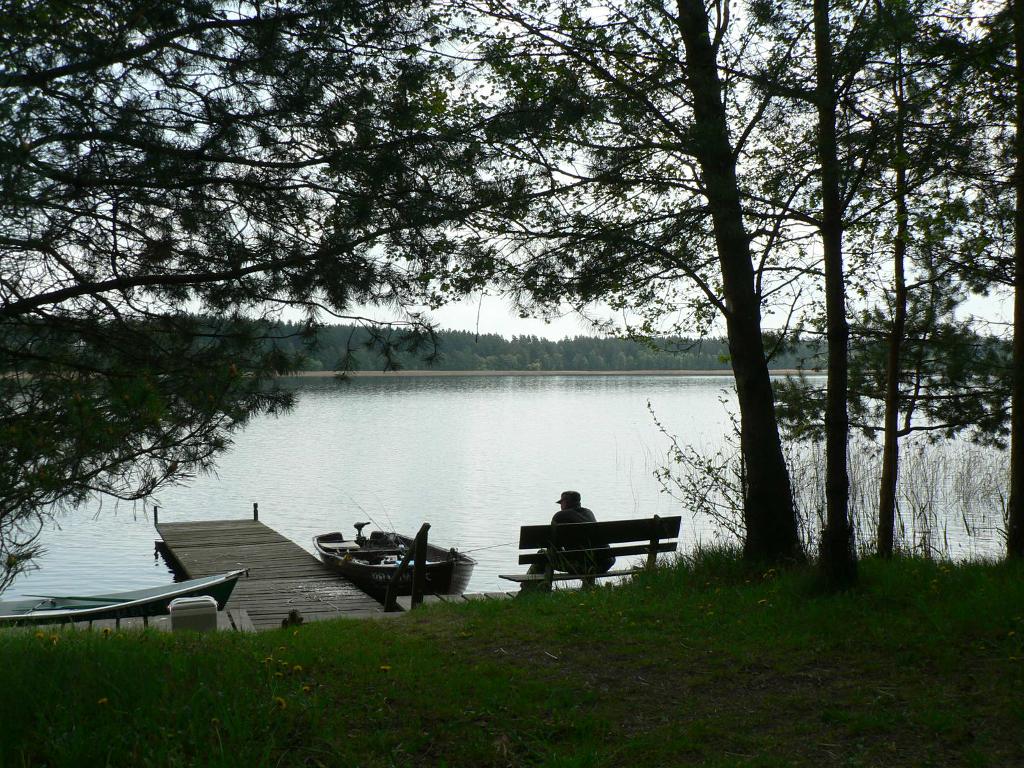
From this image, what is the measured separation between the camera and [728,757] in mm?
3615

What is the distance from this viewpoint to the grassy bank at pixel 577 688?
11.9 feet

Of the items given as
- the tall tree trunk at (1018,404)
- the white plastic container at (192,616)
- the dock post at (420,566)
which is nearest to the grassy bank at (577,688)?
the tall tree trunk at (1018,404)

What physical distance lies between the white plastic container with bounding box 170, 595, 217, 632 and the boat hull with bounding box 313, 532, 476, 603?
14.2ft

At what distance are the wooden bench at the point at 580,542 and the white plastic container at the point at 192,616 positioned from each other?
2.42m

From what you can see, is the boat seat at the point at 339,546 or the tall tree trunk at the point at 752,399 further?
the boat seat at the point at 339,546

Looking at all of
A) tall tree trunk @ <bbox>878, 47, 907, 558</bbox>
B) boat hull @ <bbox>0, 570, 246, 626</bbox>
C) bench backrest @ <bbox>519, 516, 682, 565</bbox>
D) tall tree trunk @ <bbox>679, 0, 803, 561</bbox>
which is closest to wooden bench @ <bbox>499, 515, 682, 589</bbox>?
bench backrest @ <bbox>519, 516, 682, 565</bbox>

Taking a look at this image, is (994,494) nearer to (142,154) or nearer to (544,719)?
(544,719)

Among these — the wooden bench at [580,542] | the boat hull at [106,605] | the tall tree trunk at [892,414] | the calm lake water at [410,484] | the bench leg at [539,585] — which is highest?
the tall tree trunk at [892,414]

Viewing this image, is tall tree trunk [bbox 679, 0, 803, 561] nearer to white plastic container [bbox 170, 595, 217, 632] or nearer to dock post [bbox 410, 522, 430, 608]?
dock post [bbox 410, 522, 430, 608]

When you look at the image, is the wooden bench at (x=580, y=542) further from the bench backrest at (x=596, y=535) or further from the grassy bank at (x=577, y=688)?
the grassy bank at (x=577, y=688)

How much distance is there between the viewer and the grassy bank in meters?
3.62

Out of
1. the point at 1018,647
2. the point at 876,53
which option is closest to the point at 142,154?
the point at 876,53

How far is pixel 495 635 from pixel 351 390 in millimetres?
61080

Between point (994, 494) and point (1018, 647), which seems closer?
point (1018, 647)
